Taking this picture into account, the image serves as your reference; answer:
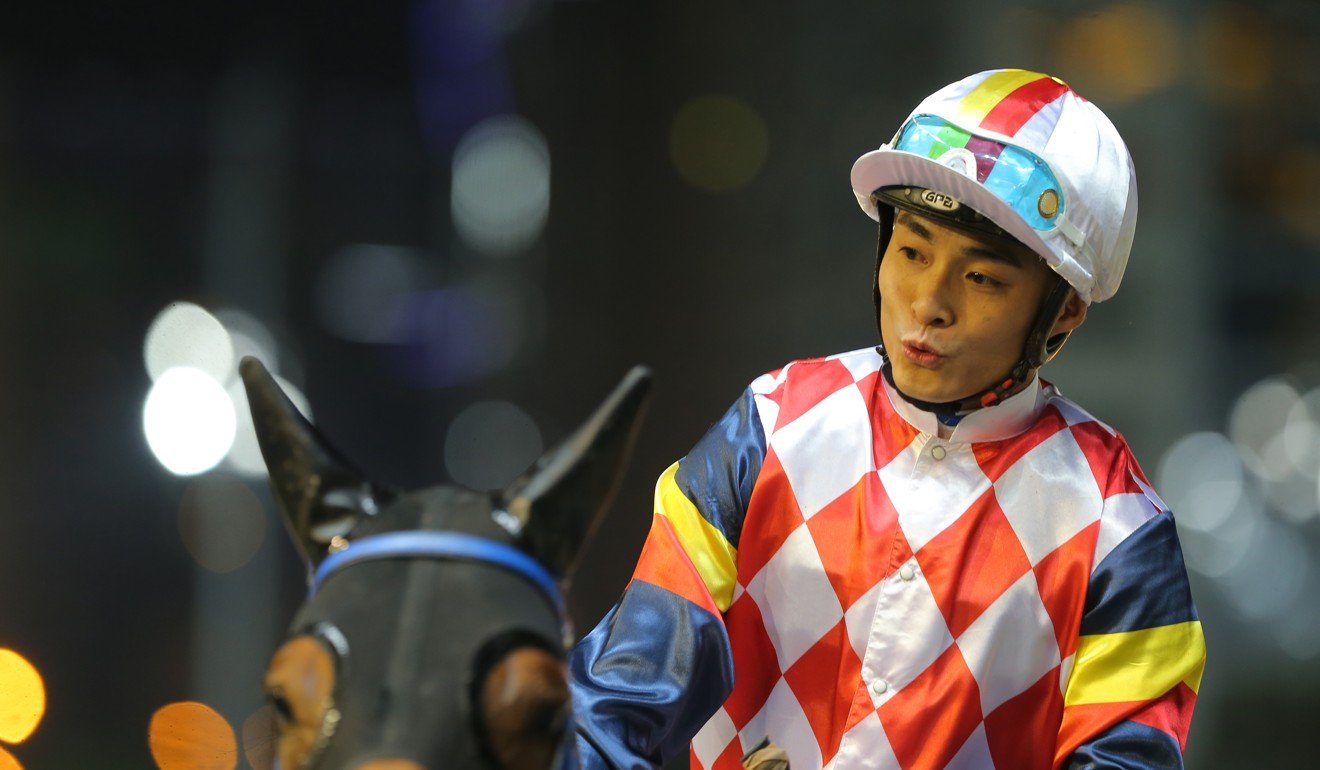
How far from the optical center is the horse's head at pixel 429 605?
1080 millimetres

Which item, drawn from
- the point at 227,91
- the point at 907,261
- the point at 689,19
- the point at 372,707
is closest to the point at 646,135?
the point at 689,19

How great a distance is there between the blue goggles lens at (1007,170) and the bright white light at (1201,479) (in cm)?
453

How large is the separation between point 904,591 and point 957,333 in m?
0.34

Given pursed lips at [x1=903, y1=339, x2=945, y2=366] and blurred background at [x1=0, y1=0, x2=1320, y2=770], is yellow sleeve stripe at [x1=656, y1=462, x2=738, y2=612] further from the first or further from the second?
blurred background at [x1=0, y1=0, x2=1320, y2=770]

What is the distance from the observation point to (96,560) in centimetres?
478

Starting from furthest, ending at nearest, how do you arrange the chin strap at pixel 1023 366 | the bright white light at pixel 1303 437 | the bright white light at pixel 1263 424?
the bright white light at pixel 1303 437 → the bright white light at pixel 1263 424 → the chin strap at pixel 1023 366

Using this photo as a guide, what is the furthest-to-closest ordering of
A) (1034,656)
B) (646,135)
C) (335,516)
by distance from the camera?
(646,135)
(1034,656)
(335,516)

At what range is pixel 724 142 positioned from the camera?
5.42 meters

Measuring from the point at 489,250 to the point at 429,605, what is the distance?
4.95m

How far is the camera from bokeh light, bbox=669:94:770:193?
18.0ft

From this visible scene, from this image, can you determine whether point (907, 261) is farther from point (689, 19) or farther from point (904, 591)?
point (689, 19)

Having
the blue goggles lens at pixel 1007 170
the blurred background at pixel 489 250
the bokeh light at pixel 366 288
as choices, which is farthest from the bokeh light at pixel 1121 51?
the blue goggles lens at pixel 1007 170

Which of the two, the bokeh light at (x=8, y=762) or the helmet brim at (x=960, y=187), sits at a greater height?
the helmet brim at (x=960, y=187)

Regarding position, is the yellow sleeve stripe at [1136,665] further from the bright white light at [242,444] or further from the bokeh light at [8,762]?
the bright white light at [242,444]
